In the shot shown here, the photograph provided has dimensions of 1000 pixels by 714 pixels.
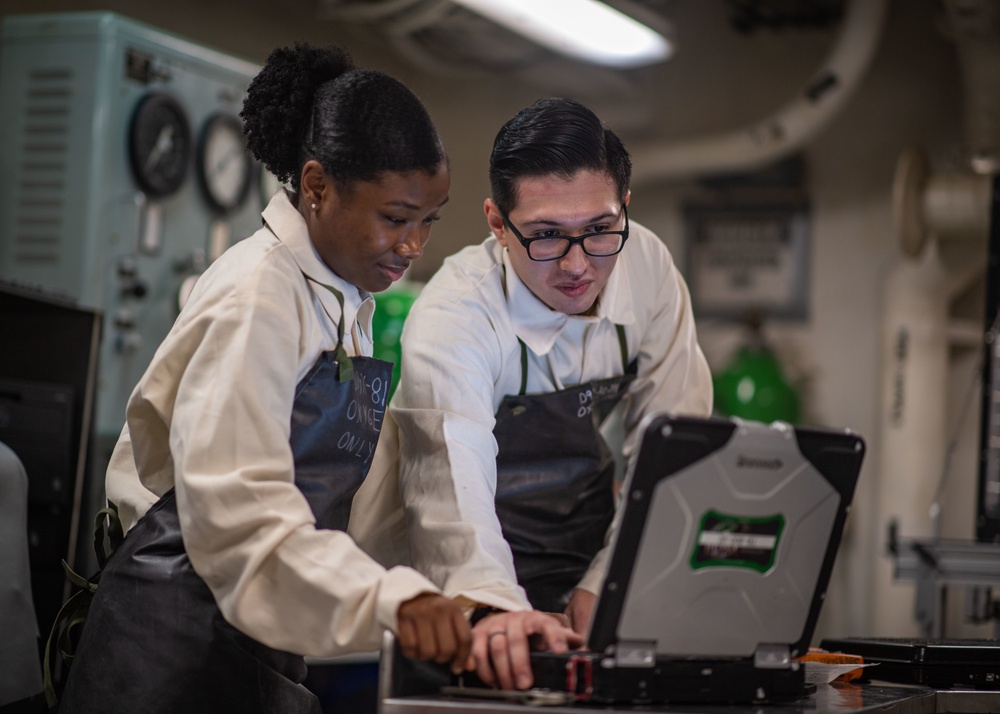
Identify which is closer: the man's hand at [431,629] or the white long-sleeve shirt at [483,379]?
the man's hand at [431,629]

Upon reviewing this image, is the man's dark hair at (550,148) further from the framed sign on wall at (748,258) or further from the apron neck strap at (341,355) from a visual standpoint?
the framed sign on wall at (748,258)

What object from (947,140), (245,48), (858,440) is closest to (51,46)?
(245,48)

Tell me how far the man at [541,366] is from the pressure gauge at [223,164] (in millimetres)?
2069

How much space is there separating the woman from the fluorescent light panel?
2.99 metres

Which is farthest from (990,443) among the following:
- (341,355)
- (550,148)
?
(341,355)

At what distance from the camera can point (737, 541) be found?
129cm

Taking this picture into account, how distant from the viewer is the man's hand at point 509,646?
4.24ft

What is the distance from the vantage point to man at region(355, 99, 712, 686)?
67.2 inches

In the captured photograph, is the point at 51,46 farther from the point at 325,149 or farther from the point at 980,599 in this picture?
the point at 980,599

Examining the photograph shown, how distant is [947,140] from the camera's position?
226 inches

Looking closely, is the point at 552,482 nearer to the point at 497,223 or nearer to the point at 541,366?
the point at 541,366

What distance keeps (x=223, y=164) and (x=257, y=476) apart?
9.36ft

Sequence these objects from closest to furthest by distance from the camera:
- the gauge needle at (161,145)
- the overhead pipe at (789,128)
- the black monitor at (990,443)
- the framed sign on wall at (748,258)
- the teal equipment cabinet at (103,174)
Result: 1. the black monitor at (990,443)
2. the teal equipment cabinet at (103,174)
3. the gauge needle at (161,145)
4. the overhead pipe at (789,128)
5. the framed sign on wall at (748,258)

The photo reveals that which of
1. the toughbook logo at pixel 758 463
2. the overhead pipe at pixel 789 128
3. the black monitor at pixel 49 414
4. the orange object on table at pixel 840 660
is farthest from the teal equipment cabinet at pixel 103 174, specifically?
the overhead pipe at pixel 789 128
